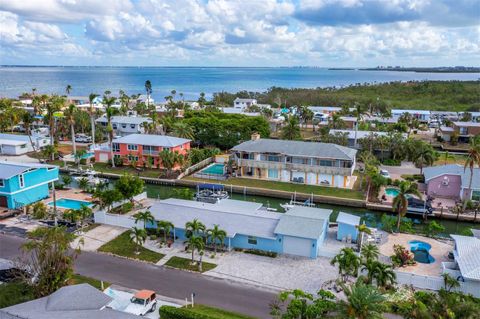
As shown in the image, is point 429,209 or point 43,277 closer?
point 43,277

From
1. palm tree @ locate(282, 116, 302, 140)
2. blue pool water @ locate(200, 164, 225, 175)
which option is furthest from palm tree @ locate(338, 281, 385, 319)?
palm tree @ locate(282, 116, 302, 140)

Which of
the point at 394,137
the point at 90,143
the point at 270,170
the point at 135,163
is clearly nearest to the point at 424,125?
the point at 394,137

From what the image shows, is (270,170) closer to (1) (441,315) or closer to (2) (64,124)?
(1) (441,315)

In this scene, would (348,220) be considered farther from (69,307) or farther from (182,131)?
(182,131)

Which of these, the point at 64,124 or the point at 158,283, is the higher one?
the point at 64,124

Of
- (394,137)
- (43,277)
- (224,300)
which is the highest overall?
(394,137)

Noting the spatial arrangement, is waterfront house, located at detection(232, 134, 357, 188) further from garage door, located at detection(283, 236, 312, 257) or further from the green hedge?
the green hedge

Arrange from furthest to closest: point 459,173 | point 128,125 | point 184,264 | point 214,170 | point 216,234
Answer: point 128,125 → point 214,170 → point 459,173 → point 216,234 → point 184,264

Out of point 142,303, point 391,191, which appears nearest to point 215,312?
point 142,303
